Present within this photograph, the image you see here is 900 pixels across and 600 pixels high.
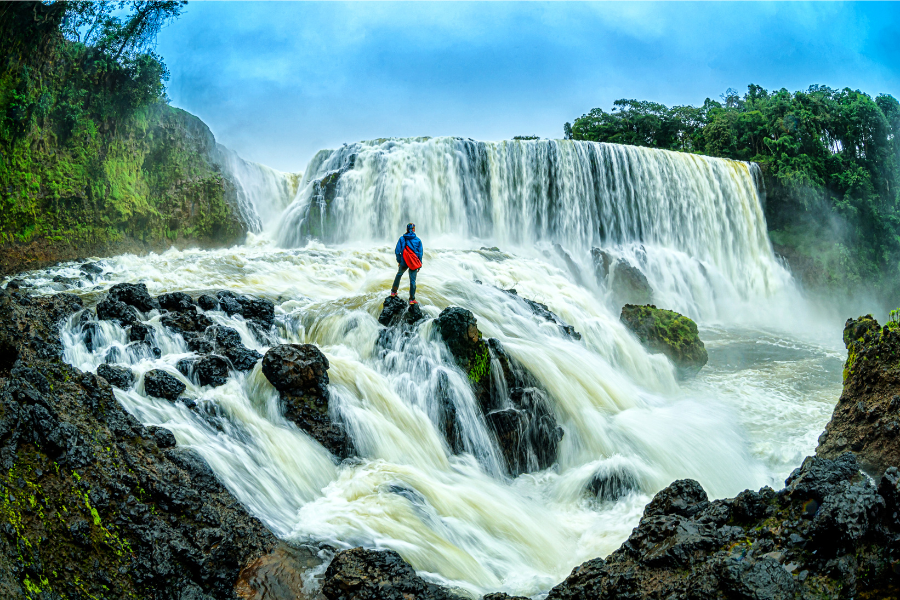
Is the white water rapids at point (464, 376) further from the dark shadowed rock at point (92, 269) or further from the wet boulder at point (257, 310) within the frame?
the dark shadowed rock at point (92, 269)

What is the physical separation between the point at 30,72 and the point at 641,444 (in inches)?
603

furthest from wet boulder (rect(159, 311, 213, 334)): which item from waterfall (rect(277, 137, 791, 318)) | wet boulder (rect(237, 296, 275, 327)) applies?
waterfall (rect(277, 137, 791, 318))

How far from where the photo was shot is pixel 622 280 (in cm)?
1939

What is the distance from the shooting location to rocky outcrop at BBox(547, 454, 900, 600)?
113 inches

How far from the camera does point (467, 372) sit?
805 centimetres

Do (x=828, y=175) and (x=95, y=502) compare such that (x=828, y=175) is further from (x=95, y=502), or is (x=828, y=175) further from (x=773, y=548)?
(x=95, y=502)

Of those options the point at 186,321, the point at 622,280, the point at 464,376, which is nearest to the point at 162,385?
the point at 186,321

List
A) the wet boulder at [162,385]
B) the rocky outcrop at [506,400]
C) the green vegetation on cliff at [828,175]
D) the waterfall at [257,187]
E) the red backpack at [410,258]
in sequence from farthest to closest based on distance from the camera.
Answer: the green vegetation on cliff at [828,175]
the waterfall at [257,187]
the red backpack at [410,258]
the rocky outcrop at [506,400]
the wet boulder at [162,385]

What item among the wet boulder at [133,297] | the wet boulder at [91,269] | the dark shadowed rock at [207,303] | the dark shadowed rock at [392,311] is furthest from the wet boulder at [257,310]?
the wet boulder at [91,269]

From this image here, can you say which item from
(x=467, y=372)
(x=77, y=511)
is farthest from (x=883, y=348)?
(x=77, y=511)

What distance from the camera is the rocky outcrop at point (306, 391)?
6406mm

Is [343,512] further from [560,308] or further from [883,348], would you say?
[560,308]

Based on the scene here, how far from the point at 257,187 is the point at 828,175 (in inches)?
1023

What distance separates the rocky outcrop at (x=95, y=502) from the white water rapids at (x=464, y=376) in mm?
770
